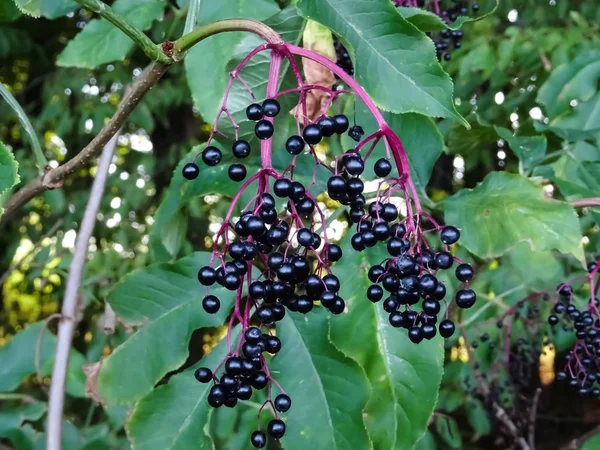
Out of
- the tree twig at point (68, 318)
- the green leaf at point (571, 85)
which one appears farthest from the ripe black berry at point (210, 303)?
the green leaf at point (571, 85)

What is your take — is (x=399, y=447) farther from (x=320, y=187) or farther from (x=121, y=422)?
(x=121, y=422)

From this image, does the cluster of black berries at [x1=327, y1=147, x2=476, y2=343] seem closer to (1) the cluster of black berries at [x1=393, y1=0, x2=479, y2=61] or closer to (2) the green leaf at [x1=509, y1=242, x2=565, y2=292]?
(1) the cluster of black berries at [x1=393, y1=0, x2=479, y2=61]

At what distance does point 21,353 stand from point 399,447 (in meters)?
1.05

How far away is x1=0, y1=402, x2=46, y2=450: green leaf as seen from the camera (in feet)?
4.29

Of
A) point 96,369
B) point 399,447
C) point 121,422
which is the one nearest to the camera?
point 399,447

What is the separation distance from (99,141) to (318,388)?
0.42m

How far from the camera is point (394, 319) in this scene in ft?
2.21

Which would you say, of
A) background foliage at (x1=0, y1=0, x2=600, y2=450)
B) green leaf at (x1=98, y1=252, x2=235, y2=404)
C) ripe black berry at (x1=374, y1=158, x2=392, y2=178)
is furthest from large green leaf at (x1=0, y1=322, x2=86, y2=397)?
ripe black berry at (x1=374, y1=158, x2=392, y2=178)

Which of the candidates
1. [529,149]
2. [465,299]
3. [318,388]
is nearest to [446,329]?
[465,299]

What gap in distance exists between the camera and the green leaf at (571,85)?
1536mm

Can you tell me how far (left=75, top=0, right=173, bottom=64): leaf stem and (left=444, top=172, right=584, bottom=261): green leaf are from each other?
517 millimetres

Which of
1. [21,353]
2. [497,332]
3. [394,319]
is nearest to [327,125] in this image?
[394,319]

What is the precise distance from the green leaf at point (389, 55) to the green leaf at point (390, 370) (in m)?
0.29

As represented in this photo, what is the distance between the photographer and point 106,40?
1181 mm
